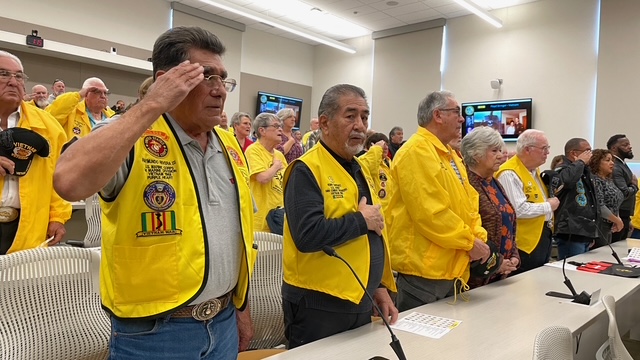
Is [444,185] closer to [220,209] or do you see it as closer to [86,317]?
[220,209]

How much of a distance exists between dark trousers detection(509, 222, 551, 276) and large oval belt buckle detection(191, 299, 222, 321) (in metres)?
2.63

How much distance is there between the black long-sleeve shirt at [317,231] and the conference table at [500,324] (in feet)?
0.43

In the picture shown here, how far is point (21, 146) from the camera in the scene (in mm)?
2195

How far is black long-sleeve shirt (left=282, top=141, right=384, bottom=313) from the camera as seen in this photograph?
162cm

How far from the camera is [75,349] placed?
6.05 feet

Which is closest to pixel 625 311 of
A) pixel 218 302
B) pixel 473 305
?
pixel 473 305

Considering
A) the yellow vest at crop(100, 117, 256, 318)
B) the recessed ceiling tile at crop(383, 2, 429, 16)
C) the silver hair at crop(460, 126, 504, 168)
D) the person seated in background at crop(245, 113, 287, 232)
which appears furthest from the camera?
the recessed ceiling tile at crop(383, 2, 429, 16)

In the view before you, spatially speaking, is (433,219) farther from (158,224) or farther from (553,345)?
(158,224)

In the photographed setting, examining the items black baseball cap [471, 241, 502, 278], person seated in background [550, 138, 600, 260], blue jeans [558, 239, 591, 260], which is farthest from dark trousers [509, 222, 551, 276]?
black baseball cap [471, 241, 502, 278]

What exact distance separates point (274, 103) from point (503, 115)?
4724mm

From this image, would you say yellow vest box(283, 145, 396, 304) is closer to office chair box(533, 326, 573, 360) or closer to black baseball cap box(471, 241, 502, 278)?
office chair box(533, 326, 573, 360)

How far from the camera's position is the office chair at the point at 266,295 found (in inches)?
96.2

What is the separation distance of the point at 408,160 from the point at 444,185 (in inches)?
8.0

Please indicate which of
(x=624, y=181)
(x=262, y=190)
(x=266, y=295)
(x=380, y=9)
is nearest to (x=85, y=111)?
(x=262, y=190)
